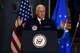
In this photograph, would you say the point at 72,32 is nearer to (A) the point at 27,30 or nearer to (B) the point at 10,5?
(B) the point at 10,5

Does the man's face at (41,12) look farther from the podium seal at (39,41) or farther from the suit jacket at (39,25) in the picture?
the podium seal at (39,41)

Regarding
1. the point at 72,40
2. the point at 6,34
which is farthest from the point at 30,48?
the point at 72,40

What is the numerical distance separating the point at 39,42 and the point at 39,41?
0.02m

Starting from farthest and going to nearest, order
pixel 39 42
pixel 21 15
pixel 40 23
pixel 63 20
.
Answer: pixel 21 15 < pixel 63 20 < pixel 40 23 < pixel 39 42

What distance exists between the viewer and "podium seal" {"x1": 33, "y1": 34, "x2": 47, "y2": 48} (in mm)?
7568

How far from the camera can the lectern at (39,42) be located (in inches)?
298

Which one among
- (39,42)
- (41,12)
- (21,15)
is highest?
(41,12)

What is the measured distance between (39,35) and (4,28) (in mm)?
3104

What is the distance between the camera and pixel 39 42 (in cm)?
758

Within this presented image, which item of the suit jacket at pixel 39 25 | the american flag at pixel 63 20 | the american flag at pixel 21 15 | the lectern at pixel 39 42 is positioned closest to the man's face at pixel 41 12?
the suit jacket at pixel 39 25

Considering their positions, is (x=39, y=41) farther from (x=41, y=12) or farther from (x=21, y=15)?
(x=21, y=15)

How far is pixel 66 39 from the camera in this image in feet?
30.8

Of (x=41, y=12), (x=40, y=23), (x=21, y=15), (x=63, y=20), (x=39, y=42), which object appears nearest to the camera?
(x=39, y=42)

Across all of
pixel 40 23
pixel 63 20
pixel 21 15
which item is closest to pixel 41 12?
pixel 40 23
